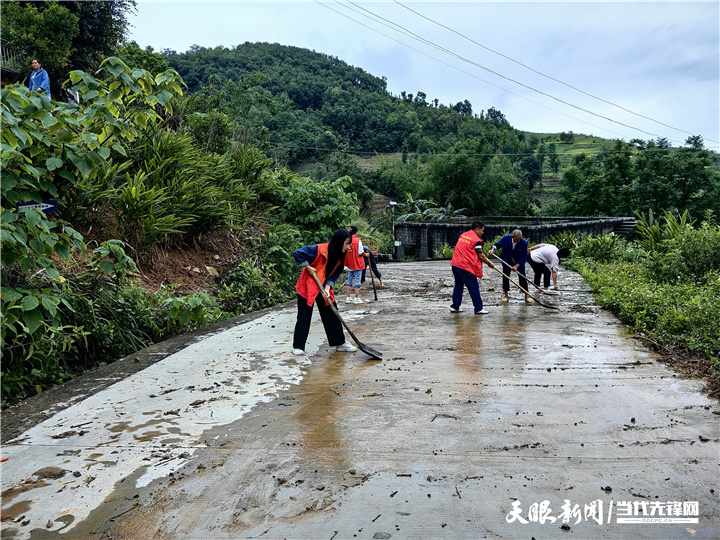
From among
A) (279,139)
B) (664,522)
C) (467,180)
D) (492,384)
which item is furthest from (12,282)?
(279,139)

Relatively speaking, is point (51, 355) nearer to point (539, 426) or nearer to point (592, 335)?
point (539, 426)

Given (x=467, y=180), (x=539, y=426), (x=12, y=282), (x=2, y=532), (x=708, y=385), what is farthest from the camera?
(x=467, y=180)

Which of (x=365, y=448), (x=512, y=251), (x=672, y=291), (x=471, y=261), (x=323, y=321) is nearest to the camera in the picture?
(x=365, y=448)

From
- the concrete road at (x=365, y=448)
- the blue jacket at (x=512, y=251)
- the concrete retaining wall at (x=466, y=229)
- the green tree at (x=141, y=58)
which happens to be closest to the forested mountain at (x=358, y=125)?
the green tree at (x=141, y=58)

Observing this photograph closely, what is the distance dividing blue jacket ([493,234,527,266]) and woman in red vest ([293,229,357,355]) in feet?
16.3

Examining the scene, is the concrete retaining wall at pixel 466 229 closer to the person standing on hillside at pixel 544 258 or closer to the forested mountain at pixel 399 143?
the forested mountain at pixel 399 143

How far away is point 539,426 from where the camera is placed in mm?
4238

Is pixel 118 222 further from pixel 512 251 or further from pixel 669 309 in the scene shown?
pixel 669 309

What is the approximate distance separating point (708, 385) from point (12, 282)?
690 centimetres

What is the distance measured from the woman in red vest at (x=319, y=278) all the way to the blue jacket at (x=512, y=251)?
497 cm

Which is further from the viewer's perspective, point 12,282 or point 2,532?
point 12,282

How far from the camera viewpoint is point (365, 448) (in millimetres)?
3865

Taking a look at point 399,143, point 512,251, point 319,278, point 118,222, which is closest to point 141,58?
point 118,222

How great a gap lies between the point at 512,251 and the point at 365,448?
747 centimetres
